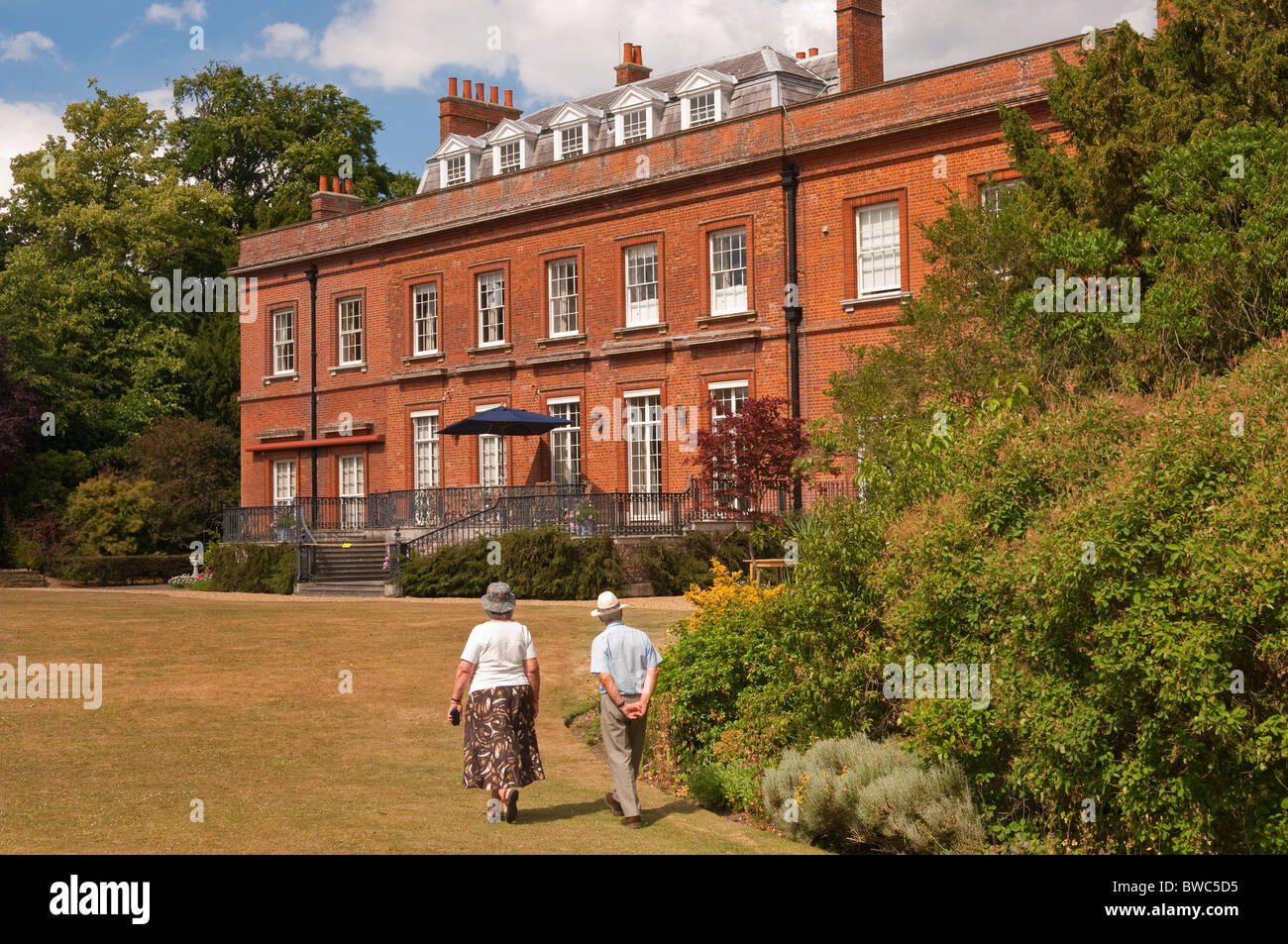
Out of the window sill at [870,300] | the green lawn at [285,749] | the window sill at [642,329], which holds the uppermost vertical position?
the window sill at [642,329]

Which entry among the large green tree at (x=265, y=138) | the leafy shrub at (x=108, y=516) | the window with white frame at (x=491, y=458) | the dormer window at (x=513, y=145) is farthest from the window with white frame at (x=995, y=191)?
the large green tree at (x=265, y=138)

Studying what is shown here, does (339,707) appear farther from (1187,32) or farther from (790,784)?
(1187,32)

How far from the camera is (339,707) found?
14.0 metres

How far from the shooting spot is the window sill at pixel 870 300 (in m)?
25.4

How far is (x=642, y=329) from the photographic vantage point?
98.0 feet

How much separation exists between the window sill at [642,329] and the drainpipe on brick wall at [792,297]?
10.9ft

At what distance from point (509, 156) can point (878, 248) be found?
16036mm

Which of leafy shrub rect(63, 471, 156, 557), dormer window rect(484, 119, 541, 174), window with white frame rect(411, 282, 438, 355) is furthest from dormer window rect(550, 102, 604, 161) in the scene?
leafy shrub rect(63, 471, 156, 557)

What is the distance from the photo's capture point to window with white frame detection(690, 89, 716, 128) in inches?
1329

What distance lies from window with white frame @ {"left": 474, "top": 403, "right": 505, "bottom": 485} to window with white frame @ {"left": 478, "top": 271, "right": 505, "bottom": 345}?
1.76 m

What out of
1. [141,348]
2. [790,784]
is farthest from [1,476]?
[790,784]

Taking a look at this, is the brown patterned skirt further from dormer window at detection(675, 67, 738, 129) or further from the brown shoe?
dormer window at detection(675, 67, 738, 129)

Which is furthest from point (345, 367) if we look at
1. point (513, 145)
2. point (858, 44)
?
point (858, 44)

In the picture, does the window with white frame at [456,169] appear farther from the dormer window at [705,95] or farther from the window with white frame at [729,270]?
the window with white frame at [729,270]
